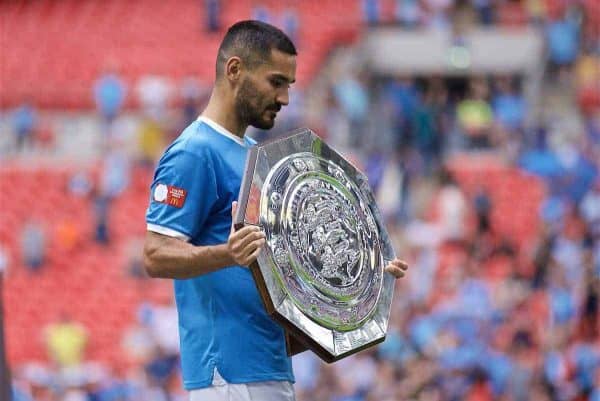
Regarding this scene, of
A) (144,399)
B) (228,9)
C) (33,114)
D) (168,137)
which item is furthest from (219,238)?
(228,9)

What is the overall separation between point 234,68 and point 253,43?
87 millimetres

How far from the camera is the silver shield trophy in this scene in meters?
3.99

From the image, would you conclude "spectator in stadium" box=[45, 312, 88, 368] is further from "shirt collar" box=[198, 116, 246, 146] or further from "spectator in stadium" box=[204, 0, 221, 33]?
"shirt collar" box=[198, 116, 246, 146]

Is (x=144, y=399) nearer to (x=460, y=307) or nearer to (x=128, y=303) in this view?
(x=460, y=307)

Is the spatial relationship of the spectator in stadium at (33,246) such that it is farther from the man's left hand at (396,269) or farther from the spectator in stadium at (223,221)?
the spectator in stadium at (223,221)

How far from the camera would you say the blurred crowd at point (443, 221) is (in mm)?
10734

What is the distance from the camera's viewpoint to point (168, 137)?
17.5 meters

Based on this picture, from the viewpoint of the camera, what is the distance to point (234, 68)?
4309 mm

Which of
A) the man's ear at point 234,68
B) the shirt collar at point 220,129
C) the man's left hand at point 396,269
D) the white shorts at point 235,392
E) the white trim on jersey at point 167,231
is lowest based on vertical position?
the white shorts at point 235,392

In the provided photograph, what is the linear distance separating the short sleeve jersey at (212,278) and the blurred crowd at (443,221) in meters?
5.40

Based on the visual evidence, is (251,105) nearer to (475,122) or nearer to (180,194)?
(180,194)

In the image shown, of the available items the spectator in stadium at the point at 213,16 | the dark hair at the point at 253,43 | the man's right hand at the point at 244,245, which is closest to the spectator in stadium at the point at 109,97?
the spectator in stadium at the point at 213,16

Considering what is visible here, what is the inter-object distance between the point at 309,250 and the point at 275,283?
0.24 meters

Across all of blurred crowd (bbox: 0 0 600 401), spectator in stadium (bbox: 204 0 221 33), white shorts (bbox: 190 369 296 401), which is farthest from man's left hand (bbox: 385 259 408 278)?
spectator in stadium (bbox: 204 0 221 33)
